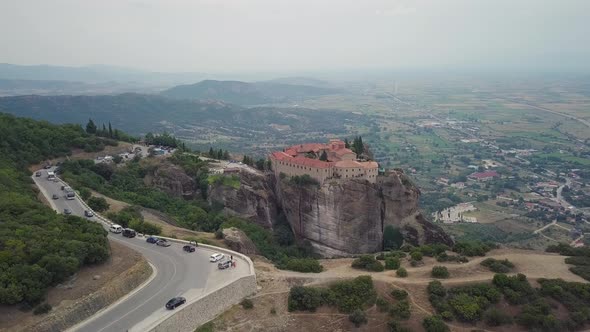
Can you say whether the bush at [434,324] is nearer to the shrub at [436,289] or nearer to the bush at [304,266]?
the shrub at [436,289]

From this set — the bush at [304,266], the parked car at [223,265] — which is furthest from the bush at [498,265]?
the parked car at [223,265]

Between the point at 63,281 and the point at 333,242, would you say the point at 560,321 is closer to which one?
the point at 333,242

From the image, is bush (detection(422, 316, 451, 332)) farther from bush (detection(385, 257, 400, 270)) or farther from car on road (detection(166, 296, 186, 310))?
car on road (detection(166, 296, 186, 310))

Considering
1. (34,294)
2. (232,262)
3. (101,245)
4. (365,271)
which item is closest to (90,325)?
(34,294)

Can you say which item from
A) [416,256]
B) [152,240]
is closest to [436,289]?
[416,256]

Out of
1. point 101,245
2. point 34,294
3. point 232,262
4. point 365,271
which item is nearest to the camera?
point 34,294
